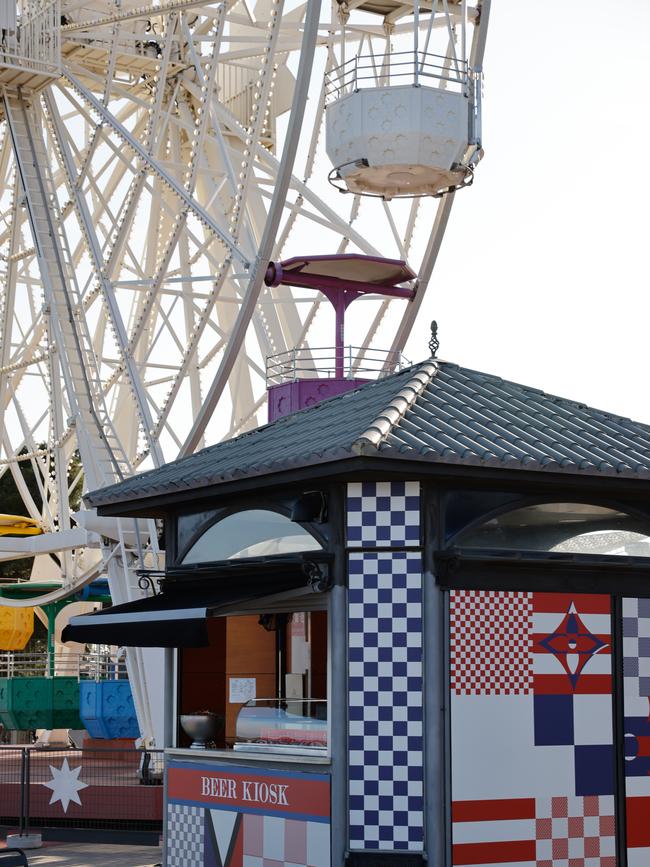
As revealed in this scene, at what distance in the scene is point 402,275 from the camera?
25.9 meters

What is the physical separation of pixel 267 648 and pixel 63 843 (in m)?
4.44

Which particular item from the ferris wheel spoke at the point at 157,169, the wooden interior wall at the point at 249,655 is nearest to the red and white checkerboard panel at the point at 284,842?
the wooden interior wall at the point at 249,655

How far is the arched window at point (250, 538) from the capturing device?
12.6m

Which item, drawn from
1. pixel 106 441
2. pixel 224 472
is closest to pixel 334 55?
pixel 106 441

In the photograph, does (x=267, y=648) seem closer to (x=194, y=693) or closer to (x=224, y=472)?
(x=194, y=693)

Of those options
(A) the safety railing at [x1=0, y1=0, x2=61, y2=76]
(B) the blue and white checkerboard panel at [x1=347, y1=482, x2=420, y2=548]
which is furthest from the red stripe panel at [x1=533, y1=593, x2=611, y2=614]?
(A) the safety railing at [x1=0, y1=0, x2=61, y2=76]

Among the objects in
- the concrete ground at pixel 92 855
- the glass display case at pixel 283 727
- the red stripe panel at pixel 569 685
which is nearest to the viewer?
the red stripe panel at pixel 569 685

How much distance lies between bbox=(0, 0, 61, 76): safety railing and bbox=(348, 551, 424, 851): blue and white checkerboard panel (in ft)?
63.0

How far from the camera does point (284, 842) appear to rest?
12.2 m

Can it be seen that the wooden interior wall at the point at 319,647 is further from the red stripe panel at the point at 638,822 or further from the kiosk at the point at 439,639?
the red stripe panel at the point at 638,822

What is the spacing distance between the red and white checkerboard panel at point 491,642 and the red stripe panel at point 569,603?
10cm

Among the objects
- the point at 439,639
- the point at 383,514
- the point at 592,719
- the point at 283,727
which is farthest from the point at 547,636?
the point at 283,727

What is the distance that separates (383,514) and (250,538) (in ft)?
5.35

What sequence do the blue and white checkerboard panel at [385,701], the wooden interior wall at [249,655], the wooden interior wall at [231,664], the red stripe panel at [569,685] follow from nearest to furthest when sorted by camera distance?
the blue and white checkerboard panel at [385,701]
the red stripe panel at [569,685]
the wooden interior wall at [231,664]
the wooden interior wall at [249,655]
